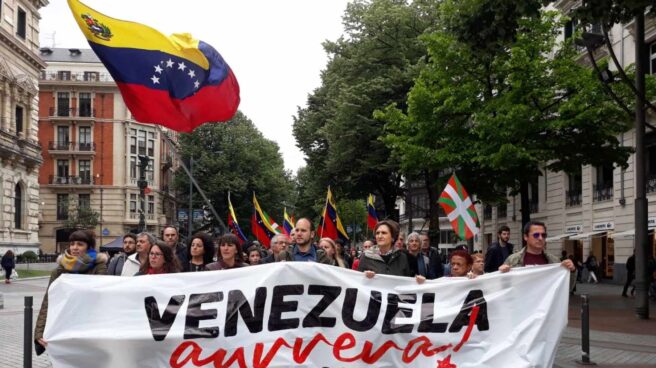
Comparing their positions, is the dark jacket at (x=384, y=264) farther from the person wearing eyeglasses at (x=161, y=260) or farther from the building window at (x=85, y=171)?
the building window at (x=85, y=171)

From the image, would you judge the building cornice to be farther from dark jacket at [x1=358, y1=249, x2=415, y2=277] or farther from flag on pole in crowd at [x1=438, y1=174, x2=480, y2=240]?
dark jacket at [x1=358, y1=249, x2=415, y2=277]

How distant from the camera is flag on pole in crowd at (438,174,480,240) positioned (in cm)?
1561

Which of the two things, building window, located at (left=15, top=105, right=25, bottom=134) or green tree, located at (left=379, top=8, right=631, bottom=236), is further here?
building window, located at (left=15, top=105, right=25, bottom=134)

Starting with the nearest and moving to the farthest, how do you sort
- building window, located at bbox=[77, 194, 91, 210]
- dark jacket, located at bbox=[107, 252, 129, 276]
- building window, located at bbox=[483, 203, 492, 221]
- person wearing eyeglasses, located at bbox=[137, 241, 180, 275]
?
1. person wearing eyeglasses, located at bbox=[137, 241, 180, 275]
2. dark jacket, located at bbox=[107, 252, 129, 276]
3. building window, located at bbox=[483, 203, 492, 221]
4. building window, located at bbox=[77, 194, 91, 210]

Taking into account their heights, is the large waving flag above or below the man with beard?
above

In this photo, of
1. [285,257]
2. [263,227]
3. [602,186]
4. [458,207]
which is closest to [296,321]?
[285,257]

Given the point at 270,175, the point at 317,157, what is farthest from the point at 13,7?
the point at 270,175

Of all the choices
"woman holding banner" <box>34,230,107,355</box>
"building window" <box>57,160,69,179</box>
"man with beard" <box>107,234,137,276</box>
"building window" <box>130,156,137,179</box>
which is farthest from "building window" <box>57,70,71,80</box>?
"woman holding banner" <box>34,230,107,355</box>

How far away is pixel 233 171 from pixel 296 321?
5832cm

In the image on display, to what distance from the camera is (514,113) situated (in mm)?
21312

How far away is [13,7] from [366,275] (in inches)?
1728

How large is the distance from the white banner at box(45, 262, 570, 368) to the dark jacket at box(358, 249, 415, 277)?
1.40 feet

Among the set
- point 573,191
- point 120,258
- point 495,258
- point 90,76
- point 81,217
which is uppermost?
point 90,76

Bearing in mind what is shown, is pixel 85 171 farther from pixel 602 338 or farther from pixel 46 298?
pixel 46 298
